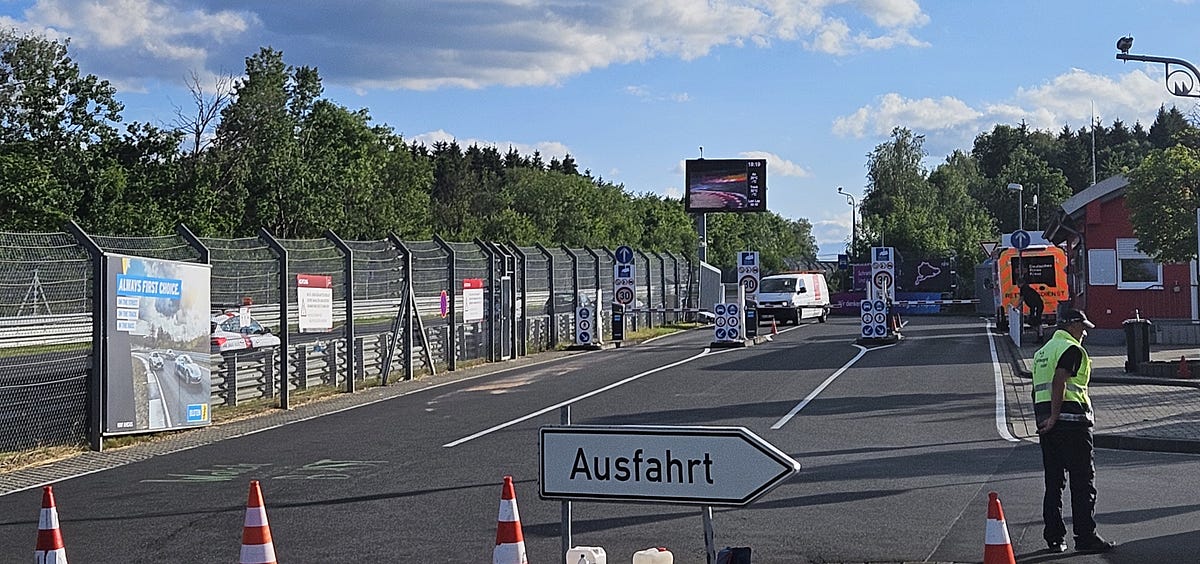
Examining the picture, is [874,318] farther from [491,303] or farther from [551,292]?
[491,303]

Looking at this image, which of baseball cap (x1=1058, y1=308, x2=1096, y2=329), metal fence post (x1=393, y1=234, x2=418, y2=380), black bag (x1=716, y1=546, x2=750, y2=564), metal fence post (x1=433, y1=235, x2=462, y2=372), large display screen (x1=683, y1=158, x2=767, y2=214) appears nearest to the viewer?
black bag (x1=716, y1=546, x2=750, y2=564)

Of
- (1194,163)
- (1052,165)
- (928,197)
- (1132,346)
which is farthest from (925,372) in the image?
(1052,165)

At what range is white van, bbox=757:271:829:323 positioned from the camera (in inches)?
1999

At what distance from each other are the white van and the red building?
1556cm

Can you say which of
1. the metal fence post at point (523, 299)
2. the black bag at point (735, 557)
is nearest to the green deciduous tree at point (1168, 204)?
the metal fence post at point (523, 299)

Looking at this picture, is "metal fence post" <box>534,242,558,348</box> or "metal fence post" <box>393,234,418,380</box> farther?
"metal fence post" <box>534,242,558,348</box>

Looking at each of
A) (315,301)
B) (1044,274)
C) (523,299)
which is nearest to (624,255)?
(523,299)

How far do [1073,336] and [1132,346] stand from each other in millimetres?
14499

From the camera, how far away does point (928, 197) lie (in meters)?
110

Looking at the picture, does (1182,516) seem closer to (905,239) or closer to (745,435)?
(745,435)

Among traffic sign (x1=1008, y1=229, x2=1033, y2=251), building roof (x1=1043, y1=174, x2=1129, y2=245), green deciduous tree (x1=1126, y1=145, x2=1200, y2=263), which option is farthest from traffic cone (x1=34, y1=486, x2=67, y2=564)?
traffic sign (x1=1008, y1=229, x2=1033, y2=251)

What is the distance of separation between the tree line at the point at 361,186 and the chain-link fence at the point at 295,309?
14.4 meters

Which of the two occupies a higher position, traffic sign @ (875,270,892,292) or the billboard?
traffic sign @ (875,270,892,292)

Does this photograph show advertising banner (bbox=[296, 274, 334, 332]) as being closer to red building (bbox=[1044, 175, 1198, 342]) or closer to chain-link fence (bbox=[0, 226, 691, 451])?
chain-link fence (bbox=[0, 226, 691, 451])
